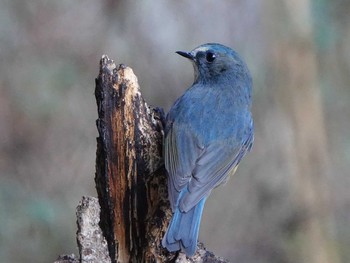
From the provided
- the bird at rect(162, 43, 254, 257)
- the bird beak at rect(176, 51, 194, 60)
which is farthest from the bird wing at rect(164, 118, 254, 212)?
the bird beak at rect(176, 51, 194, 60)

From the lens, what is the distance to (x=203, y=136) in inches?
240

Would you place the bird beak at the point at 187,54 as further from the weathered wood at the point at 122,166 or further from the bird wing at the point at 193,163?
the weathered wood at the point at 122,166

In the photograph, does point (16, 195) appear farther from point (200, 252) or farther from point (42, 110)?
point (200, 252)

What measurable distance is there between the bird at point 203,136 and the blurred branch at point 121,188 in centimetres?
13

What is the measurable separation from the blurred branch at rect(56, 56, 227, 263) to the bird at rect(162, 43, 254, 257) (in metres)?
0.13

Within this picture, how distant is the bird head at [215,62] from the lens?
6.50 meters

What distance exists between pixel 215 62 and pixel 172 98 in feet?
6.86

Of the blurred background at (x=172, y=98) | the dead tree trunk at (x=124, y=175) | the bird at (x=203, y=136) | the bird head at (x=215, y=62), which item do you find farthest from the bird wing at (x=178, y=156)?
the blurred background at (x=172, y=98)

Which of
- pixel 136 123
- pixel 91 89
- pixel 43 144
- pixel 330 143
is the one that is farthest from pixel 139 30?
pixel 136 123

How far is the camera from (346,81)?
9.38 metres

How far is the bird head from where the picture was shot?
650cm

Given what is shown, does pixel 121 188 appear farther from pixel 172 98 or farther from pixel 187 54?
pixel 172 98

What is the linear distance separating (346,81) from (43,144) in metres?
2.80

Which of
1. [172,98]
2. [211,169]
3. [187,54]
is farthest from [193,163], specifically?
[172,98]
